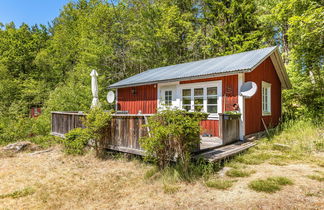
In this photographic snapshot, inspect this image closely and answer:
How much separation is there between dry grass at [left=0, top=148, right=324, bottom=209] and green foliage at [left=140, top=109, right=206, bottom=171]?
50 cm

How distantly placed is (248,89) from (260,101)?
6.77 feet

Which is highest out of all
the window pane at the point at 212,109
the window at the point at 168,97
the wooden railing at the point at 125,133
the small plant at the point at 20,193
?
the window at the point at 168,97

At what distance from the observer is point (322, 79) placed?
9.51m

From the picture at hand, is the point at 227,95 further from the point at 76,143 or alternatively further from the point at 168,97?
the point at 76,143

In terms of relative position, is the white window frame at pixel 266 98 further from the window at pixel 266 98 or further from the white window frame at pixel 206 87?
the white window frame at pixel 206 87

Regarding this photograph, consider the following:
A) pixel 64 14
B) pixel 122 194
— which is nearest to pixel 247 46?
pixel 122 194

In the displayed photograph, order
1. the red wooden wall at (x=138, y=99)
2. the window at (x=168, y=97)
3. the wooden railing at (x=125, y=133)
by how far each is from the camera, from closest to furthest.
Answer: the wooden railing at (x=125, y=133), the window at (x=168, y=97), the red wooden wall at (x=138, y=99)

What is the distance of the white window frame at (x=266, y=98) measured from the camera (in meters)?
7.86

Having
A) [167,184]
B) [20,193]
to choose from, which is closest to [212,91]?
[167,184]

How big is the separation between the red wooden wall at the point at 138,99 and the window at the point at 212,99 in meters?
2.65

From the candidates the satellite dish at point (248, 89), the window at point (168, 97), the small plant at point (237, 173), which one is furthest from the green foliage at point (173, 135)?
the window at point (168, 97)

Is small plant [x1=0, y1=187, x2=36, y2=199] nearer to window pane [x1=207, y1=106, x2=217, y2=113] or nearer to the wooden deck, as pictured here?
the wooden deck

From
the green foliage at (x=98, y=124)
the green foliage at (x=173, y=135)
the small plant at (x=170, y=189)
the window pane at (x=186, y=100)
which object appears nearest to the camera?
the small plant at (x=170, y=189)

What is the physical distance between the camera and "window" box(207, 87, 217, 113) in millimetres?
6929
